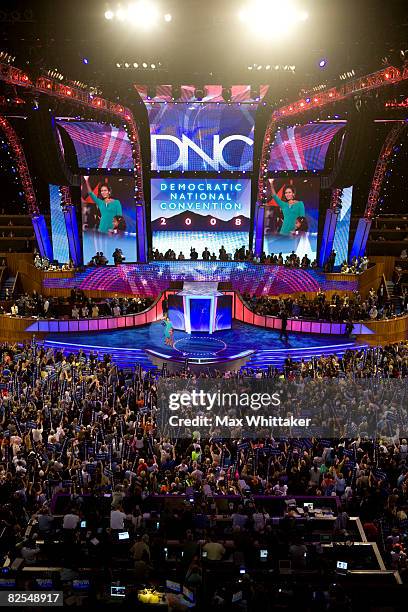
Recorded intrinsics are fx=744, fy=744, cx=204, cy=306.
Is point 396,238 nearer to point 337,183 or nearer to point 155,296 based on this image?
point 337,183

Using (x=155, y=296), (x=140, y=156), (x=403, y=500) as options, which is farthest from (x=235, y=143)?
(x=403, y=500)

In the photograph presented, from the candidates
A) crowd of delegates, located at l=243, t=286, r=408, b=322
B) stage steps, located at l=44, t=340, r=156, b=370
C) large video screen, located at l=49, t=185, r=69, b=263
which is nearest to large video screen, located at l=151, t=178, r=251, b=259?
large video screen, located at l=49, t=185, r=69, b=263

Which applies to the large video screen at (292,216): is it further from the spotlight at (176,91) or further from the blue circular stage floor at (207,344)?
the blue circular stage floor at (207,344)

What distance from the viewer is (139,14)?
2092 cm

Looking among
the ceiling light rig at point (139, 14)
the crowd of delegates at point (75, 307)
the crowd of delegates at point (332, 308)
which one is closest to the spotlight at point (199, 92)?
the ceiling light rig at point (139, 14)

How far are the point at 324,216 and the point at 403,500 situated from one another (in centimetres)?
2308

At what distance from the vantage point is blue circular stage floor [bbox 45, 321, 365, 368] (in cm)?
2381

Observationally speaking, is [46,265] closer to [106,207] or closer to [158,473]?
[106,207]

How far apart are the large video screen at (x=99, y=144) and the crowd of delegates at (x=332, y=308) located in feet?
29.7

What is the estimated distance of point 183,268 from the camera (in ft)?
105

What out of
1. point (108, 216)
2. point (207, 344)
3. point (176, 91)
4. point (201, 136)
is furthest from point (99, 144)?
point (207, 344)

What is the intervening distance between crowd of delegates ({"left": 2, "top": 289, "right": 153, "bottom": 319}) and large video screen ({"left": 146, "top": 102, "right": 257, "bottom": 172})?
24.5 feet

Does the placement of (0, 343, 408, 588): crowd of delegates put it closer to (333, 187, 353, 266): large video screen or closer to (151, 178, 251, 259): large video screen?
(333, 187, 353, 266): large video screen

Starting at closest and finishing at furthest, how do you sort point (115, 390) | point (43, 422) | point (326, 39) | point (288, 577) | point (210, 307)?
point (288, 577) < point (43, 422) < point (115, 390) < point (326, 39) < point (210, 307)
